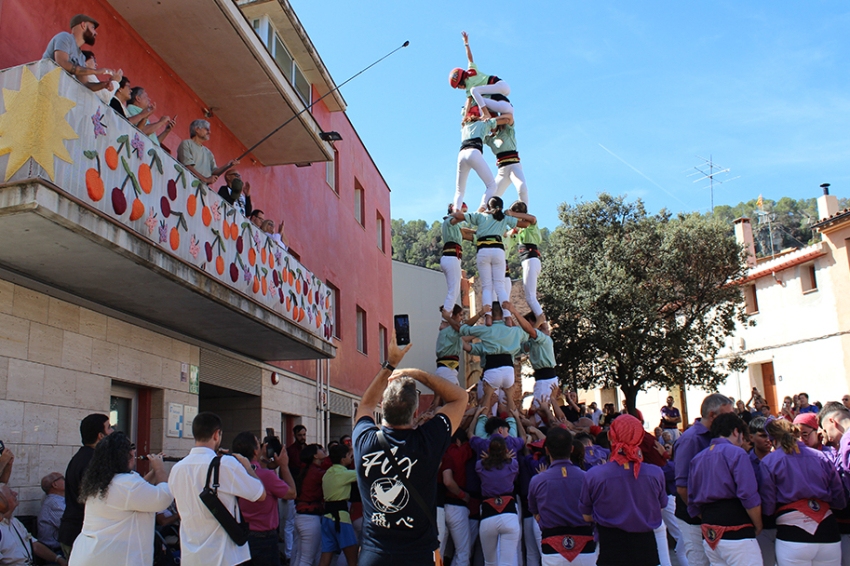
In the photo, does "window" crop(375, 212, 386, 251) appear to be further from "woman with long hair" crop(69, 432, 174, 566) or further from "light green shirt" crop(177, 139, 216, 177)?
"woman with long hair" crop(69, 432, 174, 566)

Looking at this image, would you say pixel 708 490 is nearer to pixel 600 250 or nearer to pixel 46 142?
pixel 46 142

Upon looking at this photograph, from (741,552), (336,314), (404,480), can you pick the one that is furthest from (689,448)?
(336,314)

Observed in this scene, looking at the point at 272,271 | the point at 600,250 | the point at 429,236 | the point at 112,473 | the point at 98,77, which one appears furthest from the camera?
the point at 429,236

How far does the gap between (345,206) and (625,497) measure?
16.5m

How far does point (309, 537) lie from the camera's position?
912 cm

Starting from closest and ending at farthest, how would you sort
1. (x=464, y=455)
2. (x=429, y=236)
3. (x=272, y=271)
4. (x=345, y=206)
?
(x=464, y=455), (x=272, y=271), (x=345, y=206), (x=429, y=236)

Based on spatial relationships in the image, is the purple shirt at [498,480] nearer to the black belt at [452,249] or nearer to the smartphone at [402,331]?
the smartphone at [402,331]

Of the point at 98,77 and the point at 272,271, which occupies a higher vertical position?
the point at 98,77

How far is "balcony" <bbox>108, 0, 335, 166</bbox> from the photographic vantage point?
11.2 m

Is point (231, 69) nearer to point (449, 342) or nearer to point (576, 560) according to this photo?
point (449, 342)

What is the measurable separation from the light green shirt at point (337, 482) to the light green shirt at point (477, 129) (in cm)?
804

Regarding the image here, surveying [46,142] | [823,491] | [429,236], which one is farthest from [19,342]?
[429,236]

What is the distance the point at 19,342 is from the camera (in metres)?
8.27

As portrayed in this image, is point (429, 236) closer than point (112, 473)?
No
